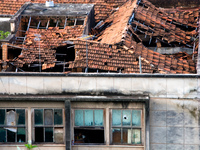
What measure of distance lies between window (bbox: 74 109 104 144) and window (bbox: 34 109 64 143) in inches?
26.3

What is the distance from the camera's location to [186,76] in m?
20.1

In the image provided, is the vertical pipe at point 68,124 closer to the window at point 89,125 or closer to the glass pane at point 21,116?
the window at point 89,125

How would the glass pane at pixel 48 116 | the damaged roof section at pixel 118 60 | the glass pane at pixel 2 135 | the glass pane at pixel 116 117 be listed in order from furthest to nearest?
the damaged roof section at pixel 118 60, the glass pane at pixel 2 135, the glass pane at pixel 48 116, the glass pane at pixel 116 117

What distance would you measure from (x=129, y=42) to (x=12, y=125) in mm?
9723

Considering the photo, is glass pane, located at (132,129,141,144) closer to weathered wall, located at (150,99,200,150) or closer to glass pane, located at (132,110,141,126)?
glass pane, located at (132,110,141,126)

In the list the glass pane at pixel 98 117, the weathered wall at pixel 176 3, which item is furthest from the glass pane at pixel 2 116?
the weathered wall at pixel 176 3

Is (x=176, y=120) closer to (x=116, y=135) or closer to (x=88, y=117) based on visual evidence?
(x=116, y=135)

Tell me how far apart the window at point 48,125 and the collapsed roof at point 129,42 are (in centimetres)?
484

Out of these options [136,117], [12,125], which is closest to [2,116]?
[12,125]

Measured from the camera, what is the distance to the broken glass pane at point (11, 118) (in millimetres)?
20734

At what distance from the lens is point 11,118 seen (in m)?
20.8

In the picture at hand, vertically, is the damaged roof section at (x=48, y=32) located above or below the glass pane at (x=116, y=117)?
above

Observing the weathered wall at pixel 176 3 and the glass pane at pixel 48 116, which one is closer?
the glass pane at pixel 48 116

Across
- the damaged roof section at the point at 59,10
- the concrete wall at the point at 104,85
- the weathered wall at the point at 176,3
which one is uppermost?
the weathered wall at the point at 176,3
